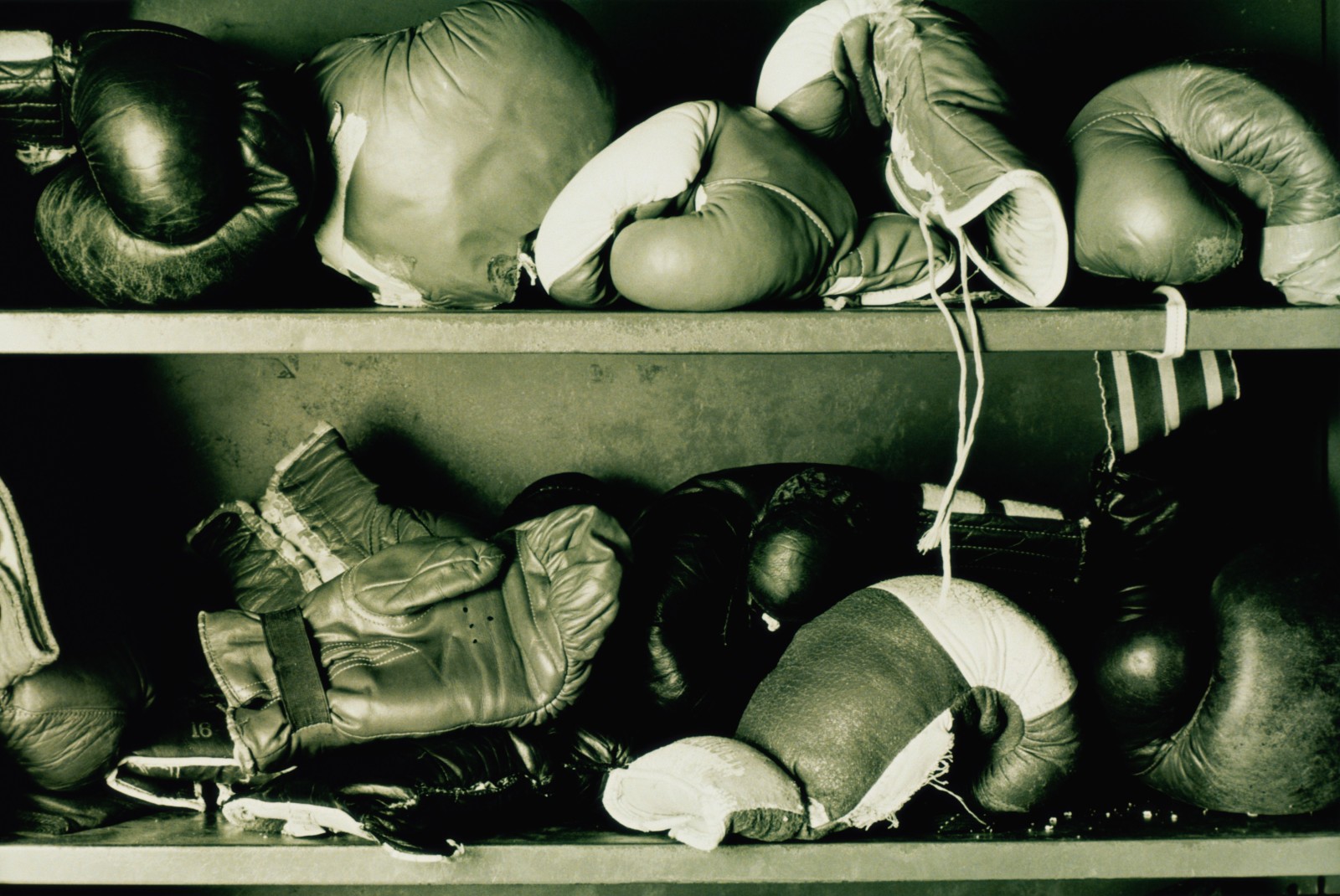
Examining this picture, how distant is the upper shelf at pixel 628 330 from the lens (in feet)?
Answer: 2.89

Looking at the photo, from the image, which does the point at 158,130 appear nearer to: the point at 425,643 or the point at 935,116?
the point at 425,643

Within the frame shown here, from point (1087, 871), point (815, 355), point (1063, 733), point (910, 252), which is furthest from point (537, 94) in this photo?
point (1087, 871)

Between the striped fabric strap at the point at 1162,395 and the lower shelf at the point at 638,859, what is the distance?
0.48 metres

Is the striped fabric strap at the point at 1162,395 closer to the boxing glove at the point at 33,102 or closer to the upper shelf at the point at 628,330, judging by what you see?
the upper shelf at the point at 628,330

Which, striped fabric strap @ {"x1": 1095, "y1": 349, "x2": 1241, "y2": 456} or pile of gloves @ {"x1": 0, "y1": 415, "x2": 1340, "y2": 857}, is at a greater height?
striped fabric strap @ {"x1": 1095, "y1": 349, "x2": 1241, "y2": 456}

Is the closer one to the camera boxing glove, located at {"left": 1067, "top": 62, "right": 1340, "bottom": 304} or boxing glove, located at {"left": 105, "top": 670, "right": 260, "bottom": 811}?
boxing glove, located at {"left": 1067, "top": 62, "right": 1340, "bottom": 304}

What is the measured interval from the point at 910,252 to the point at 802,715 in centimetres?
50

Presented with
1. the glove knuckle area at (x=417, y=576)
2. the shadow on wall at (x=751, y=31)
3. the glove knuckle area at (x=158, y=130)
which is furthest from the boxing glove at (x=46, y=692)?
the shadow on wall at (x=751, y=31)

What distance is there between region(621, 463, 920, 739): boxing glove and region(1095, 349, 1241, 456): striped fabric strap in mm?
300

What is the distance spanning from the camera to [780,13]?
1.31 meters

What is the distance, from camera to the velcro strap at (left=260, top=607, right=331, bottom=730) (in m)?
0.96

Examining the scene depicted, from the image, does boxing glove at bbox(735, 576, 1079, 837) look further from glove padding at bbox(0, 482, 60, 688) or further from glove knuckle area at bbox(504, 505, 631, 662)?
glove padding at bbox(0, 482, 60, 688)

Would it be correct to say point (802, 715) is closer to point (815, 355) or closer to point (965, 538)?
point (965, 538)

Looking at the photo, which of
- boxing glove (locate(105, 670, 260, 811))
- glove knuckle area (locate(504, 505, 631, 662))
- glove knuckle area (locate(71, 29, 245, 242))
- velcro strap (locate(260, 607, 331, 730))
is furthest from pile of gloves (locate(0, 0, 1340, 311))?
boxing glove (locate(105, 670, 260, 811))
